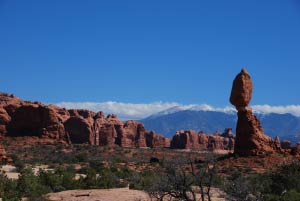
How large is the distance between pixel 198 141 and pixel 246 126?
7151 centimetres

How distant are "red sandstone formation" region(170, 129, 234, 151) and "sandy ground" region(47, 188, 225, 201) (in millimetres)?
81829

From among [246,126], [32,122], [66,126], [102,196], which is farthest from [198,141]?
[102,196]

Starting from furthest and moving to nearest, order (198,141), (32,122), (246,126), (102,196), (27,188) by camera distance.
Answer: (198,141), (32,122), (246,126), (102,196), (27,188)

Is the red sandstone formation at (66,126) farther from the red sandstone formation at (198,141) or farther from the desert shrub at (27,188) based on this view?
the desert shrub at (27,188)

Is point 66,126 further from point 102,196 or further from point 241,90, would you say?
point 102,196

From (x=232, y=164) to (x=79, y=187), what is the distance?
18288mm

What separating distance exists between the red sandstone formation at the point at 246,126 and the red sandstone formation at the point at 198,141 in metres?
61.6

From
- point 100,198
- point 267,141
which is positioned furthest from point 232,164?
point 100,198

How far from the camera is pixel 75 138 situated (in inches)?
3184

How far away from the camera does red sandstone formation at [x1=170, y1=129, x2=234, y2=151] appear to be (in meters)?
106

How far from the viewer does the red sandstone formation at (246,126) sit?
4162 centimetres

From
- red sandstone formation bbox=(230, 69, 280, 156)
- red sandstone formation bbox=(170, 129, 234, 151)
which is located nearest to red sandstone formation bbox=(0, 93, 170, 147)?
red sandstone formation bbox=(170, 129, 234, 151)

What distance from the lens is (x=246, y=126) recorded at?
1645 inches

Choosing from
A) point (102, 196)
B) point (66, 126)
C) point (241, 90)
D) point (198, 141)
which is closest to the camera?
point (102, 196)
